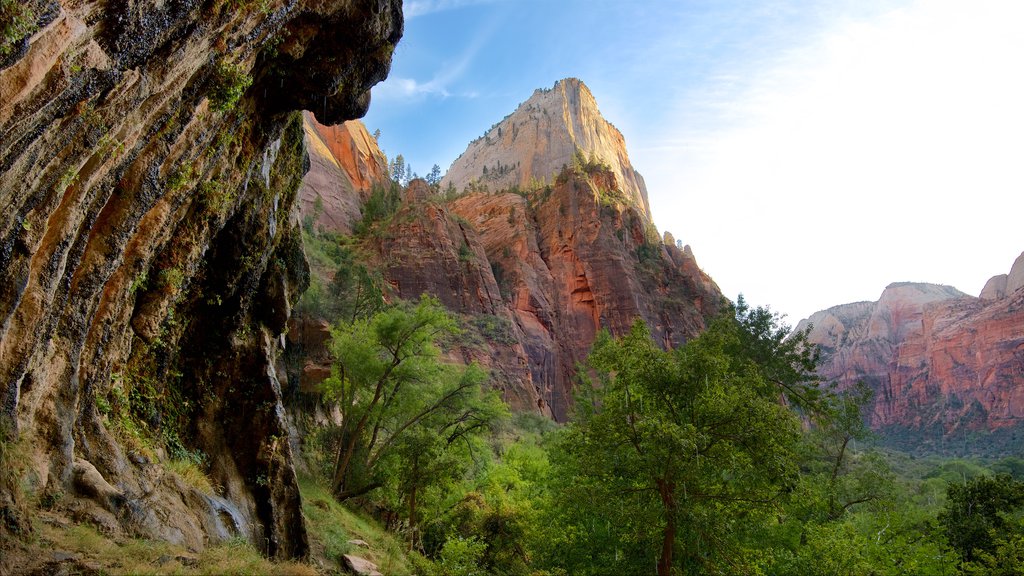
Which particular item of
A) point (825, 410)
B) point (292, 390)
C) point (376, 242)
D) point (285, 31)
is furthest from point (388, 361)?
point (376, 242)

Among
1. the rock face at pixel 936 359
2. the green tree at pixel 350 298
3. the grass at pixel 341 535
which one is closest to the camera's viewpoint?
the grass at pixel 341 535

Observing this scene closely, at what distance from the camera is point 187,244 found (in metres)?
8.72

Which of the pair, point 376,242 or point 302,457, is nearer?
point 302,457

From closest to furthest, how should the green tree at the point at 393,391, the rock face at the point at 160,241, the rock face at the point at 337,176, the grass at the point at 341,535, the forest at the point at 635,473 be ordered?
1. the rock face at the point at 160,241
2. the forest at the point at 635,473
3. the grass at the point at 341,535
4. the green tree at the point at 393,391
5. the rock face at the point at 337,176

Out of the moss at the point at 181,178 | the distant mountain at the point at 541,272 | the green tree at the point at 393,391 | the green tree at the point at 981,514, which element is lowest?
the green tree at the point at 981,514

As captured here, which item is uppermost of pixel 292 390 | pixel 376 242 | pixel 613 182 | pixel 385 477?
pixel 613 182

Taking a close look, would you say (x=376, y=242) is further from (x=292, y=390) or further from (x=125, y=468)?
(x=125, y=468)

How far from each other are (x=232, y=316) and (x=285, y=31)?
539 cm

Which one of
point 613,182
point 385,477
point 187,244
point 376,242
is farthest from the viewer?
point 613,182

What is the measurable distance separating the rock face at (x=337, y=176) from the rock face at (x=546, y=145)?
90.6 feet

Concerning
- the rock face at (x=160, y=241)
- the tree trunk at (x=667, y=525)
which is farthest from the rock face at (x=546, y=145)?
the rock face at (x=160, y=241)

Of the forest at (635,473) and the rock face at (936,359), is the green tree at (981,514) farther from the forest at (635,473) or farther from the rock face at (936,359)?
the rock face at (936,359)

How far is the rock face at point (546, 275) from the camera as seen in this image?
55250mm

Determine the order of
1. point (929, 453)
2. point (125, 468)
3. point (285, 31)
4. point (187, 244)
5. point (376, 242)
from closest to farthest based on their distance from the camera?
point (125, 468)
point (285, 31)
point (187, 244)
point (376, 242)
point (929, 453)
